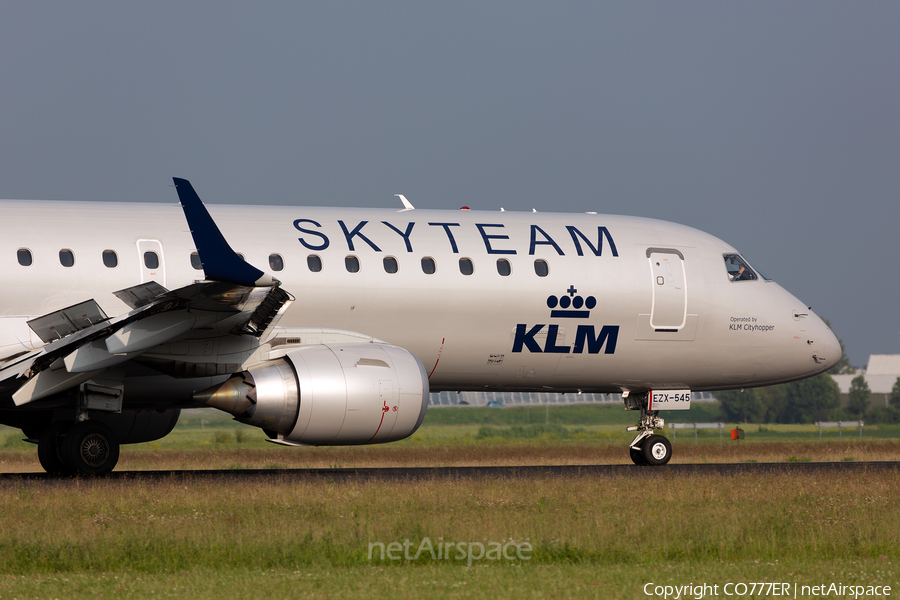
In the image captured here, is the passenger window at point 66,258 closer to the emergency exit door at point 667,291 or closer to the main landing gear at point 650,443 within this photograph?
the emergency exit door at point 667,291

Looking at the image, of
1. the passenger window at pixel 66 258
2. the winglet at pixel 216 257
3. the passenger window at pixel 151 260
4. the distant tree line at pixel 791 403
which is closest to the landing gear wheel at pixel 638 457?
the passenger window at pixel 151 260

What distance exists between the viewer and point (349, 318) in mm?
16438

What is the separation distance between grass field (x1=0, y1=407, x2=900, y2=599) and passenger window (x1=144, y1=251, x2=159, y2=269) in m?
3.15

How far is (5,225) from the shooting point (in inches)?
607

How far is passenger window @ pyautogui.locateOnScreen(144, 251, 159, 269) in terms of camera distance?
1569 cm

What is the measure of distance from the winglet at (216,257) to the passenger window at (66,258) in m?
3.81

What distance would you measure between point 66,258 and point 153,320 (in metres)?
2.78

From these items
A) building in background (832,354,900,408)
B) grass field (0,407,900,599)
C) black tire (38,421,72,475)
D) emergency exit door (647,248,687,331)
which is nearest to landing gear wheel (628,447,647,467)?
emergency exit door (647,248,687,331)

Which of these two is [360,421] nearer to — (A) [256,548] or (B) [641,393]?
(A) [256,548]

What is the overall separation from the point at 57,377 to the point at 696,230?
37.5ft

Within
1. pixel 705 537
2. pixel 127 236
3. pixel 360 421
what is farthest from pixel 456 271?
pixel 705 537

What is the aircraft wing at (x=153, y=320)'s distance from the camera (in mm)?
12289

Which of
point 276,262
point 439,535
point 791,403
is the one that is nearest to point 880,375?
point 791,403

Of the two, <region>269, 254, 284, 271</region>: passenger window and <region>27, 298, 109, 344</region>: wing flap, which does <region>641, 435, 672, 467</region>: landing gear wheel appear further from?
<region>27, 298, 109, 344</region>: wing flap
